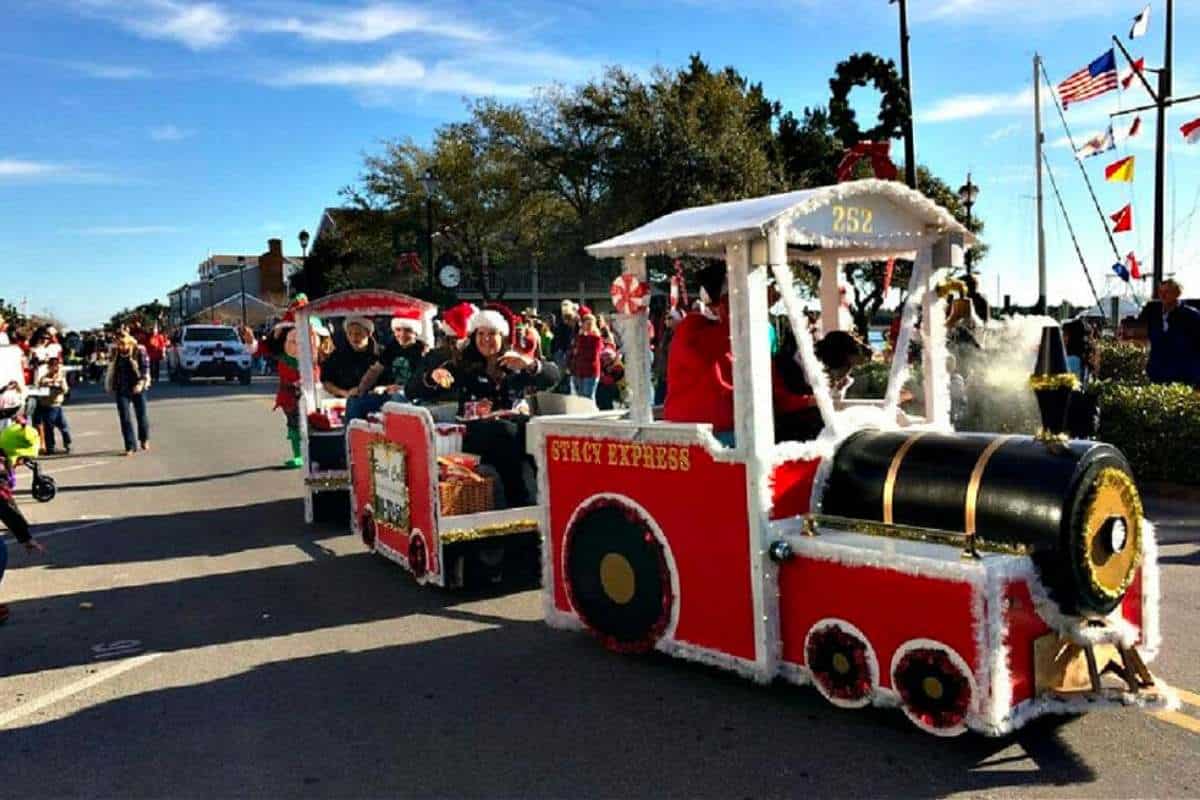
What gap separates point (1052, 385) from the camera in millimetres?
4137

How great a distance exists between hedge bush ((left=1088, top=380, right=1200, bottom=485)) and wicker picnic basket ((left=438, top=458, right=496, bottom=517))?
5494mm

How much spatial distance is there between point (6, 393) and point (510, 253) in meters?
31.0

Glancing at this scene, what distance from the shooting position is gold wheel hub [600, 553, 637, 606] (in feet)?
16.7

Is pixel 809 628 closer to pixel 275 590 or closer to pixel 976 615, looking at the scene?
pixel 976 615

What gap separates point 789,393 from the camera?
16.2 feet

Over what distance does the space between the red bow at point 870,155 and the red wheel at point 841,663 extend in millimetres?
3685

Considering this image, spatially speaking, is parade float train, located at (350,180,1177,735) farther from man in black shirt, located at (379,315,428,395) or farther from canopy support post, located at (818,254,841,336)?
man in black shirt, located at (379,315,428,395)

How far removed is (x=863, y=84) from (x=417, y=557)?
93.3 feet

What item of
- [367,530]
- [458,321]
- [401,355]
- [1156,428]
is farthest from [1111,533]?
[401,355]

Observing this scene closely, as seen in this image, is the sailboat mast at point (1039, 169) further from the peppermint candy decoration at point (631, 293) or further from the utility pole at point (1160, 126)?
the peppermint candy decoration at point (631, 293)

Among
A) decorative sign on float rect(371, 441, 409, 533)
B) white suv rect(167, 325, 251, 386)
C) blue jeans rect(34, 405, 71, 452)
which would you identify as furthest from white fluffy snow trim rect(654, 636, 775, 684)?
white suv rect(167, 325, 251, 386)

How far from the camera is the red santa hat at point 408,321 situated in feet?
32.0

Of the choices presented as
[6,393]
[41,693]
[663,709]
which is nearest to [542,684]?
[663,709]

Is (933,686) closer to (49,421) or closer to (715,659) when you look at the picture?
(715,659)
